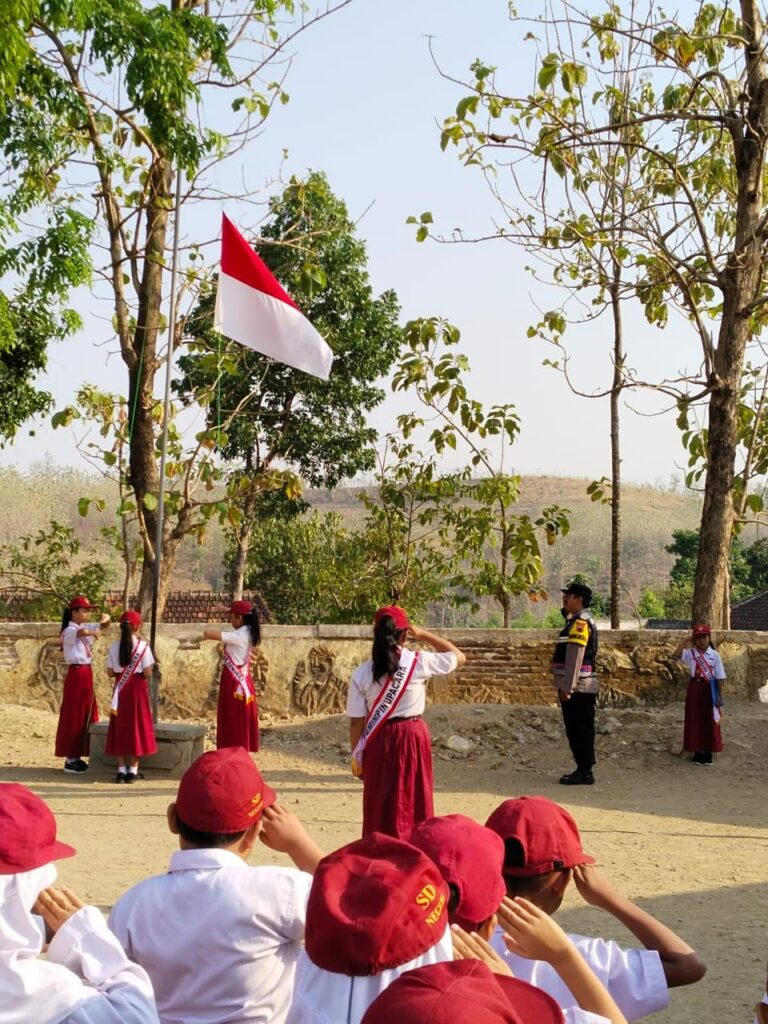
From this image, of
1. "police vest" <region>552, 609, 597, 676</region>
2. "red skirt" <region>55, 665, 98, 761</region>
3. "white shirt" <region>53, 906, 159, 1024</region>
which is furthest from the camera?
"red skirt" <region>55, 665, 98, 761</region>

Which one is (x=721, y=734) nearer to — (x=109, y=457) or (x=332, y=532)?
(x=109, y=457)

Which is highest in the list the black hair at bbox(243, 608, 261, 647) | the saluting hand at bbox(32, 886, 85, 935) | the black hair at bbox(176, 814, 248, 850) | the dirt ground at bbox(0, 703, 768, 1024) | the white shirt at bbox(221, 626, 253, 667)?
the black hair at bbox(243, 608, 261, 647)

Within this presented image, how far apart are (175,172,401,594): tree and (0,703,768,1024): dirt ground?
834 cm

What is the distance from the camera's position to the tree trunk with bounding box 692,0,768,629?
38.3ft

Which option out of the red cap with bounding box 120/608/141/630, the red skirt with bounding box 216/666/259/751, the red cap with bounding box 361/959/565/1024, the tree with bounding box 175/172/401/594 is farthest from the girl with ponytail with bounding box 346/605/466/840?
the tree with bounding box 175/172/401/594

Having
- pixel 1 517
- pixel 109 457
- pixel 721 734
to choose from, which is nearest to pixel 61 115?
pixel 109 457

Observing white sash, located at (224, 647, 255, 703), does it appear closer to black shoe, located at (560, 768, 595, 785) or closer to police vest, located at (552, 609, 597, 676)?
police vest, located at (552, 609, 597, 676)

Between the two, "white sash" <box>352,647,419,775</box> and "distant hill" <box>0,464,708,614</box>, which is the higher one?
"distant hill" <box>0,464,708,614</box>

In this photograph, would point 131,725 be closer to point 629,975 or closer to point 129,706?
point 129,706

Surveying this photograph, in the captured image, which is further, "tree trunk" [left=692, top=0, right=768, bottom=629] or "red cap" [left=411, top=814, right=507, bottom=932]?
"tree trunk" [left=692, top=0, right=768, bottom=629]

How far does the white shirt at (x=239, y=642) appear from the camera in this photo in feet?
35.8

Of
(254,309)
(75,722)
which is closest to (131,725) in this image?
(75,722)

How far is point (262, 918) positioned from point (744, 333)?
34.2 feet

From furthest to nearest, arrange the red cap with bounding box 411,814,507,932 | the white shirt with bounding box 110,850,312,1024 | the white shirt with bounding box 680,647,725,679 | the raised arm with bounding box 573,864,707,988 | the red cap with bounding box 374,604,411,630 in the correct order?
1. the white shirt with bounding box 680,647,725,679
2. the red cap with bounding box 374,604,411,630
3. the raised arm with bounding box 573,864,707,988
4. the white shirt with bounding box 110,850,312,1024
5. the red cap with bounding box 411,814,507,932
